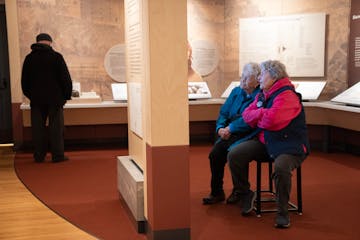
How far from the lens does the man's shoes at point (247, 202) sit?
14.1 ft

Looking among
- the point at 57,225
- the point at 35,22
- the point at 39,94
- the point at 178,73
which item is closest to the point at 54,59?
the point at 39,94

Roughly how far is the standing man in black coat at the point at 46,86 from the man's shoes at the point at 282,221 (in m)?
3.86

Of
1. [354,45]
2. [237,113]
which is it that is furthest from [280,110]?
[354,45]

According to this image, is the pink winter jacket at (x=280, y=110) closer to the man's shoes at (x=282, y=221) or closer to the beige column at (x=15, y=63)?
the man's shoes at (x=282, y=221)

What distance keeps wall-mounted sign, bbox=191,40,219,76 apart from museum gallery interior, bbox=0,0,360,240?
0.06 feet

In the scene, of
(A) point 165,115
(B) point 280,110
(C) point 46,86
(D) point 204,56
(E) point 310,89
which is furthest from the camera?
(D) point 204,56

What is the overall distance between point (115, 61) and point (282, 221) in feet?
17.0

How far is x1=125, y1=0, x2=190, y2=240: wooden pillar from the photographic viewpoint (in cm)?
338

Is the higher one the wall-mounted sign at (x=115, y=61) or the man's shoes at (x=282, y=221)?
the wall-mounted sign at (x=115, y=61)

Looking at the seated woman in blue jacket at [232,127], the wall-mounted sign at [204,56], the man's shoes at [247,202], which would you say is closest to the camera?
the man's shoes at [247,202]

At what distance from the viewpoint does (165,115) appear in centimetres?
346

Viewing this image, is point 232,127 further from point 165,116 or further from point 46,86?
point 46,86

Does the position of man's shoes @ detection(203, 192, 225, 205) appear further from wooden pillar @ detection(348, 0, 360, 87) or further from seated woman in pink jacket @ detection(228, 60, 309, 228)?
wooden pillar @ detection(348, 0, 360, 87)

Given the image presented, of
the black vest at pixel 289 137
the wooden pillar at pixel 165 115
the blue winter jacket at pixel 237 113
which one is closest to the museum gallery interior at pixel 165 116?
Result: the wooden pillar at pixel 165 115
